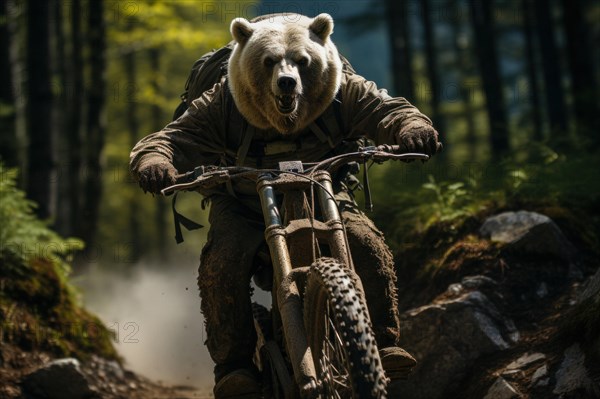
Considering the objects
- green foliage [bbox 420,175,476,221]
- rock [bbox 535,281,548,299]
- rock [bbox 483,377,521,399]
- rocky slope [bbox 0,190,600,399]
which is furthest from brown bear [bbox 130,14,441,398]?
green foliage [bbox 420,175,476,221]

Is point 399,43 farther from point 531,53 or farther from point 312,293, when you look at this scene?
point 312,293

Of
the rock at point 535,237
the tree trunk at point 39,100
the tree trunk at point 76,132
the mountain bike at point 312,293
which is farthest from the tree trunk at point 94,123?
the mountain bike at point 312,293

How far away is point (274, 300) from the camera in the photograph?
5641 millimetres

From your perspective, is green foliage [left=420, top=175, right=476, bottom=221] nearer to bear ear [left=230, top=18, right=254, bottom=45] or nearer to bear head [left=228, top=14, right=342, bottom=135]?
bear head [left=228, top=14, right=342, bottom=135]

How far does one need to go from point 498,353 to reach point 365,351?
3.24 m

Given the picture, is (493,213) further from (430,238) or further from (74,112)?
(74,112)

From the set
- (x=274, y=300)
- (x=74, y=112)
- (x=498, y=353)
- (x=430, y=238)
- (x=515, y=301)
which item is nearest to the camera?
(x=274, y=300)

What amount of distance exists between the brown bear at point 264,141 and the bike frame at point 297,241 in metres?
0.64

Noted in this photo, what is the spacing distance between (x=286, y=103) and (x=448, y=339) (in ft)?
8.52

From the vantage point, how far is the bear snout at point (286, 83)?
222 inches

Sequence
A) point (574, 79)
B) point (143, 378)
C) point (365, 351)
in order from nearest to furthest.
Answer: point (365, 351) → point (143, 378) → point (574, 79)

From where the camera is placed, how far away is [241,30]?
620 centimetres

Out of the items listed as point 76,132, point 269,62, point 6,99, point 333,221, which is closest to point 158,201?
point 76,132

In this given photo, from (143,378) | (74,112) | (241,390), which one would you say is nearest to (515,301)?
(241,390)
